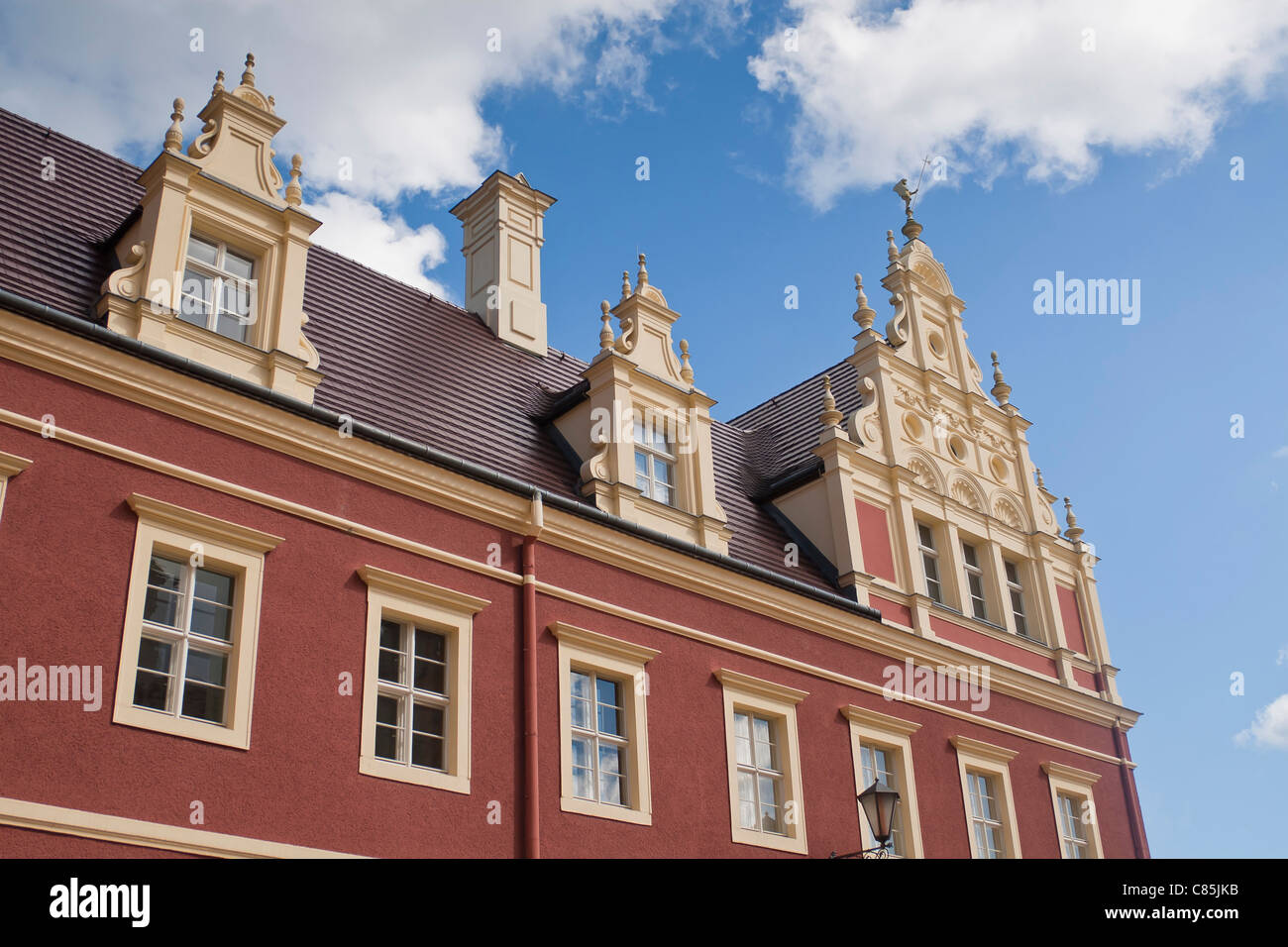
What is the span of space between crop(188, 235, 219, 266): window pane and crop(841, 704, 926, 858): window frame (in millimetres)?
10123

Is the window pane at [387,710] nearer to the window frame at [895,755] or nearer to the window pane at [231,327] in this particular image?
the window pane at [231,327]

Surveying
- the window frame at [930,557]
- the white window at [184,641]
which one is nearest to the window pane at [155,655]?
the white window at [184,641]

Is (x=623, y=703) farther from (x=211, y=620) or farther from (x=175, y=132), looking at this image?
(x=175, y=132)

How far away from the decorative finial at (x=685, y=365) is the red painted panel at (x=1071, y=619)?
8.35m

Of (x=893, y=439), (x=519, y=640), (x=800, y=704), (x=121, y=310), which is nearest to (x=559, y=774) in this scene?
(x=519, y=640)

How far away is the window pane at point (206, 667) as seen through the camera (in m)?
12.6

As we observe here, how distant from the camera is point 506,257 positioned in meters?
22.9

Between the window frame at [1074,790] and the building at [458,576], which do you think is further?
the window frame at [1074,790]

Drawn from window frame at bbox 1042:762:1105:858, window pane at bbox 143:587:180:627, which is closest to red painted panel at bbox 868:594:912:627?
window frame at bbox 1042:762:1105:858

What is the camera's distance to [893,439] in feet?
72.3

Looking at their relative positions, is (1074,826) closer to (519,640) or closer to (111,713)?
(519,640)

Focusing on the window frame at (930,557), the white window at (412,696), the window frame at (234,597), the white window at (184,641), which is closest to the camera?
the window frame at (234,597)

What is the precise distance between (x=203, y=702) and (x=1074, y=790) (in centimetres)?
1457

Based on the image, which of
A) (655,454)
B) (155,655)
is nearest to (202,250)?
(155,655)
